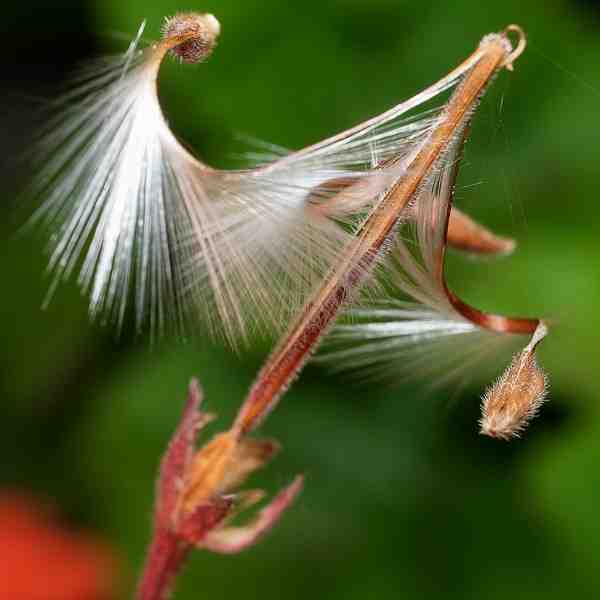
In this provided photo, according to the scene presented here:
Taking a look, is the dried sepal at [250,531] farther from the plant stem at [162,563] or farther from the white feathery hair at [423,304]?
the white feathery hair at [423,304]

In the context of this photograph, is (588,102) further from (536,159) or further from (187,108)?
(187,108)

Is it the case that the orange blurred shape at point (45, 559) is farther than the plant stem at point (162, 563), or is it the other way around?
the orange blurred shape at point (45, 559)

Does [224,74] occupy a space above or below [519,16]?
below

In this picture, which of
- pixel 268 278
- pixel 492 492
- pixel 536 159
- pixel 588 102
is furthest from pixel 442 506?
pixel 268 278

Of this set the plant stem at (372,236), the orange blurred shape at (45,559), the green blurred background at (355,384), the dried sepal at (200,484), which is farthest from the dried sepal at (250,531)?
the orange blurred shape at (45,559)

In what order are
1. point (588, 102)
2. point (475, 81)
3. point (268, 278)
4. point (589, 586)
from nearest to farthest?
1. point (475, 81)
2. point (268, 278)
3. point (589, 586)
4. point (588, 102)

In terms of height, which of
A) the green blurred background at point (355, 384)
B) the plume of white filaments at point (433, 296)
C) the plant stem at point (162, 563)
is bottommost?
the plant stem at point (162, 563)
